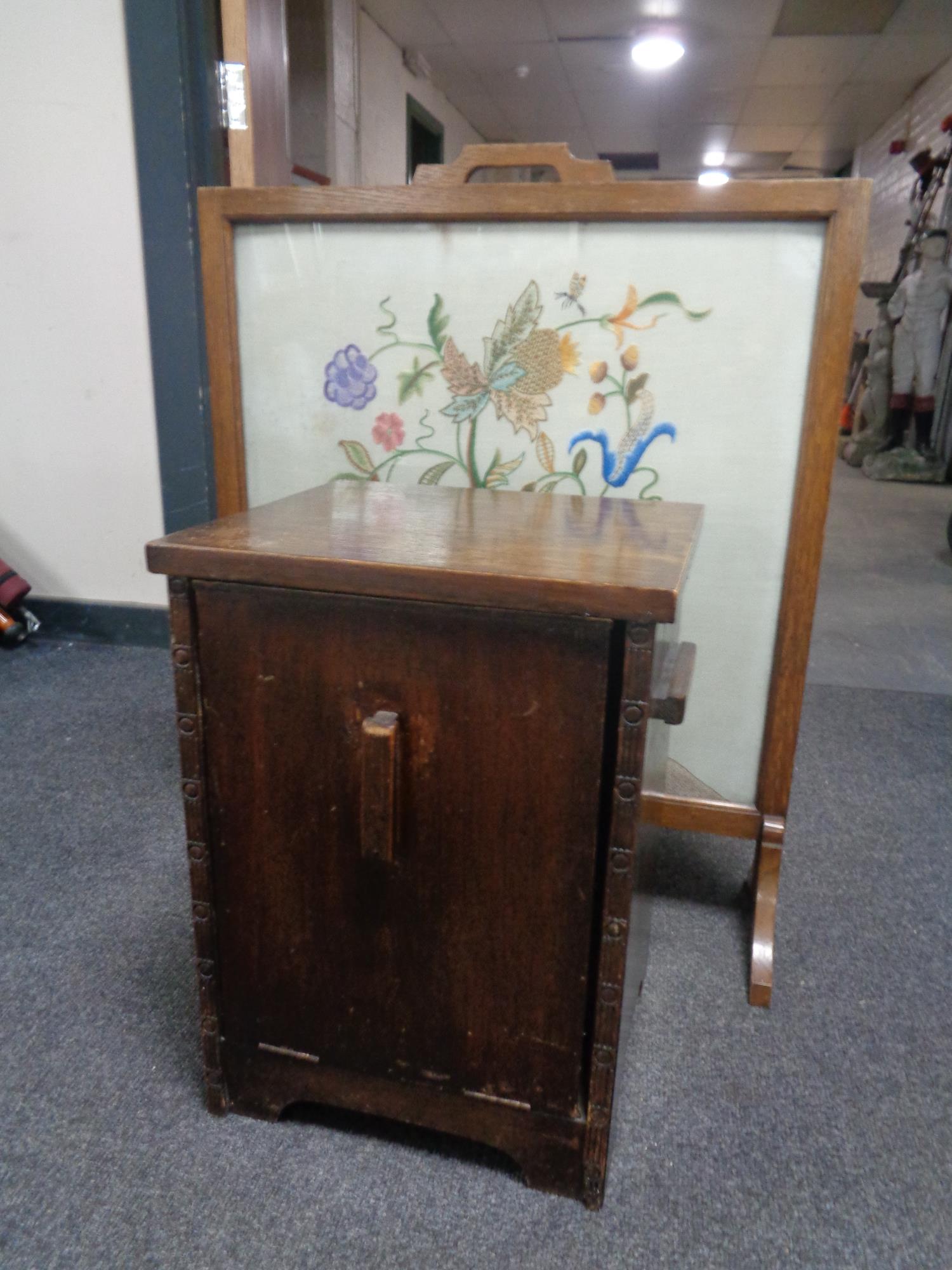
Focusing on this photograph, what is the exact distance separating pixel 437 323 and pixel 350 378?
0.12 metres

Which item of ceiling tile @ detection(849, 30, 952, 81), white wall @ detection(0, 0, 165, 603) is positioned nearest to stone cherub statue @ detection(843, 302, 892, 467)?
ceiling tile @ detection(849, 30, 952, 81)

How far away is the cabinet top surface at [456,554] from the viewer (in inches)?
24.7

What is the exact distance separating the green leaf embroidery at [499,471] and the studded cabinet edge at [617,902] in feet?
1.55

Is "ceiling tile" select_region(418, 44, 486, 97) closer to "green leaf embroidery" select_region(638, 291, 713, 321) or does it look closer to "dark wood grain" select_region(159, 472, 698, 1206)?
"green leaf embroidery" select_region(638, 291, 713, 321)

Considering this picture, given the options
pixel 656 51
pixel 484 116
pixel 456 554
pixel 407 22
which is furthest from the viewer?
pixel 484 116

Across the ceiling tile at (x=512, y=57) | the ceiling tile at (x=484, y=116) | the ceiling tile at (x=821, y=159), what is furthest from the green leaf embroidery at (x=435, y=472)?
the ceiling tile at (x=821, y=159)

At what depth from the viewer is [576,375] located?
1.02 metres

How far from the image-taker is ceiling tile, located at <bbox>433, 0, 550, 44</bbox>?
4.23 meters

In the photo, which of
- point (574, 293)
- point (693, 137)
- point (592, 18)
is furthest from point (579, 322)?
point (693, 137)

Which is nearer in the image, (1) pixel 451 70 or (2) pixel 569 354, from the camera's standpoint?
(2) pixel 569 354

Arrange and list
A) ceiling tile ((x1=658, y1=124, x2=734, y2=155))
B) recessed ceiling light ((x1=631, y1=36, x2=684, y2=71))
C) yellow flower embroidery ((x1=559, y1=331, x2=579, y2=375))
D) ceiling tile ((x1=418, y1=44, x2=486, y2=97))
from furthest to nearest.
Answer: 1. ceiling tile ((x1=658, y1=124, x2=734, y2=155))
2. ceiling tile ((x1=418, y1=44, x2=486, y2=97))
3. recessed ceiling light ((x1=631, y1=36, x2=684, y2=71))
4. yellow flower embroidery ((x1=559, y1=331, x2=579, y2=375))

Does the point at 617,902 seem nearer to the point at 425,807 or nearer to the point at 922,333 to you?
the point at 425,807

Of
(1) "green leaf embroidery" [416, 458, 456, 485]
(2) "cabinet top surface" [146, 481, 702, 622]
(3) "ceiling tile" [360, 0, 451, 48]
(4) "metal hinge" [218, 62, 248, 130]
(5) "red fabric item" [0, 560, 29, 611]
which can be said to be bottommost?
(5) "red fabric item" [0, 560, 29, 611]

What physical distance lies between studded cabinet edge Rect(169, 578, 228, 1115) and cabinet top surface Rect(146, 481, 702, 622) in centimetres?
5
